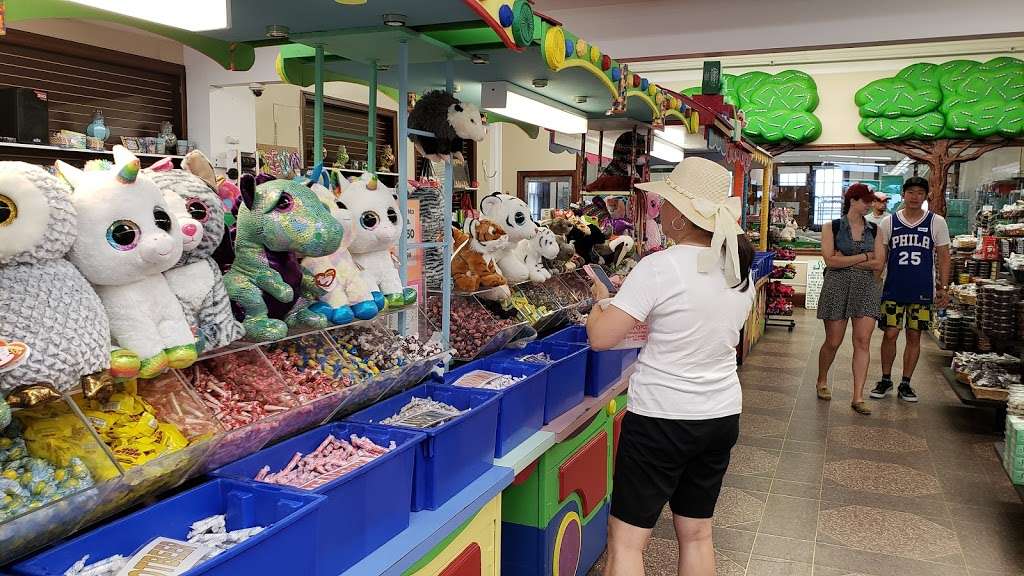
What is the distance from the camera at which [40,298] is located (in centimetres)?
127

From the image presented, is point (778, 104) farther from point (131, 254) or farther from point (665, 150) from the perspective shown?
point (131, 254)

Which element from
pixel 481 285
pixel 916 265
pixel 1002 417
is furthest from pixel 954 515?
pixel 481 285

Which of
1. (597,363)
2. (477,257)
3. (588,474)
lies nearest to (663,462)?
(588,474)

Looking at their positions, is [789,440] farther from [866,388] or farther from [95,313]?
[95,313]

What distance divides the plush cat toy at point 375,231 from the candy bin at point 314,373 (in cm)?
21

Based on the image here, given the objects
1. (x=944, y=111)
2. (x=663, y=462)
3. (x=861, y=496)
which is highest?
(x=944, y=111)

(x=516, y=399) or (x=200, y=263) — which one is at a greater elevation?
(x=200, y=263)

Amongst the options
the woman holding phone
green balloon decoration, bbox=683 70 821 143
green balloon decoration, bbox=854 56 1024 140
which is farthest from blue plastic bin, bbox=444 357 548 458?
green balloon decoration, bbox=854 56 1024 140

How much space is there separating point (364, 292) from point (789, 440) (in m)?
3.62

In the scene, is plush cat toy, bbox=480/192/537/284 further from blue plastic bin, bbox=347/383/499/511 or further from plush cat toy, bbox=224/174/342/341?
plush cat toy, bbox=224/174/342/341

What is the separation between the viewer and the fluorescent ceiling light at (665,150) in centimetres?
531

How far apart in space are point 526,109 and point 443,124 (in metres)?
0.96

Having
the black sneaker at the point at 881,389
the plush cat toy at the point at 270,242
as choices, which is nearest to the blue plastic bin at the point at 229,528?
the plush cat toy at the point at 270,242

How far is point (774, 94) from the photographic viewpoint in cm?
1098
